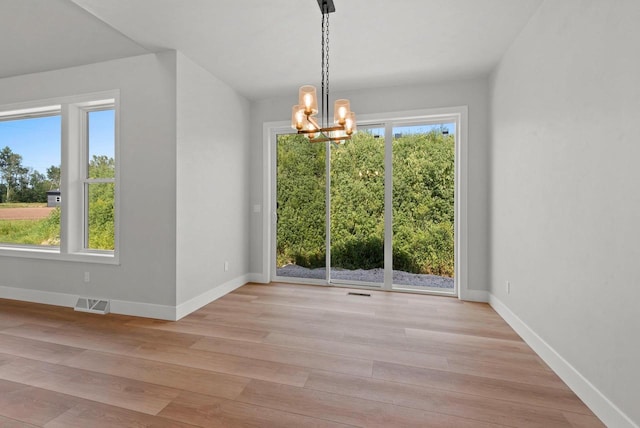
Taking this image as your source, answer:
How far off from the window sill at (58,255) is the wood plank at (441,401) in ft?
8.64

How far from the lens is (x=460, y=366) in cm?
206

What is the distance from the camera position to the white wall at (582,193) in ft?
4.60

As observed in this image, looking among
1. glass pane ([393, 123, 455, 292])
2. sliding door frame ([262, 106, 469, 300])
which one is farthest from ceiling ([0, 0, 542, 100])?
glass pane ([393, 123, 455, 292])

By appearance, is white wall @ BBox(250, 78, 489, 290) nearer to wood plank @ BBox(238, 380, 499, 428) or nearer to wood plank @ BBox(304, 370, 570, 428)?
wood plank @ BBox(304, 370, 570, 428)

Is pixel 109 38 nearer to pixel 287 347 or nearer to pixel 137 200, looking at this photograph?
pixel 137 200

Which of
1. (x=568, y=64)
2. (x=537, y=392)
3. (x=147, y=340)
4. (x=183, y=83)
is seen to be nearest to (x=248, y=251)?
(x=147, y=340)

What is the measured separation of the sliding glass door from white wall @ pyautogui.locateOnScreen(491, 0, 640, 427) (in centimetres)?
114

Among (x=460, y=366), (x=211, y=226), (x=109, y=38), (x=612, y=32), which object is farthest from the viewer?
(x=211, y=226)

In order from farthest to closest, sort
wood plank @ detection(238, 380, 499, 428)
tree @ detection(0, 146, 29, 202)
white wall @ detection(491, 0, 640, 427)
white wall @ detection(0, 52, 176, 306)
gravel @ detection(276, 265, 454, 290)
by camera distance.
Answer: gravel @ detection(276, 265, 454, 290), tree @ detection(0, 146, 29, 202), white wall @ detection(0, 52, 176, 306), wood plank @ detection(238, 380, 499, 428), white wall @ detection(491, 0, 640, 427)

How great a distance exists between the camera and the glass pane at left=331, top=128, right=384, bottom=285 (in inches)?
156

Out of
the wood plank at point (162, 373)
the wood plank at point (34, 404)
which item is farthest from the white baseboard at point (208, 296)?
the wood plank at point (34, 404)

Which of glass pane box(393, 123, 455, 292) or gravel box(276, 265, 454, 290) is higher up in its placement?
glass pane box(393, 123, 455, 292)

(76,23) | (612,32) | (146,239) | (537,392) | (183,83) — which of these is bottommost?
(537,392)

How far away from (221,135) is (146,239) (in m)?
1.53
